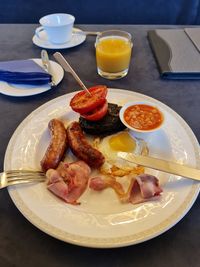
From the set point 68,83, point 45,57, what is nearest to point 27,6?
point 45,57

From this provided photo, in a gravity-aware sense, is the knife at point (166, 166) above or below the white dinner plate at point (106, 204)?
above

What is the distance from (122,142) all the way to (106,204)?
273mm

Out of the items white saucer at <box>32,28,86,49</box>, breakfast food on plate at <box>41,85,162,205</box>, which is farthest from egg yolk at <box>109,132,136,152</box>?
white saucer at <box>32,28,86,49</box>

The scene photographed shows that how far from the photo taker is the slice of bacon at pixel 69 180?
0.86 m

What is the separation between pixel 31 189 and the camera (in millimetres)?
856

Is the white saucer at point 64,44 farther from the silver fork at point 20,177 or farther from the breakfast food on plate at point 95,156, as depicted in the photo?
the silver fork at point 20,177

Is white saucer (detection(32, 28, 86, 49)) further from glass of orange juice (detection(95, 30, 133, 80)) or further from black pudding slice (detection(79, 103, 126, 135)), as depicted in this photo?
black pudding slice (detection(79, 103, 126, 135))

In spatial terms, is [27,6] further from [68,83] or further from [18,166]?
[18,166]

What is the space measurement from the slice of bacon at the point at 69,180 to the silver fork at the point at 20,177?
34 millimetres

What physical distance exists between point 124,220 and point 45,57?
3.19 ft

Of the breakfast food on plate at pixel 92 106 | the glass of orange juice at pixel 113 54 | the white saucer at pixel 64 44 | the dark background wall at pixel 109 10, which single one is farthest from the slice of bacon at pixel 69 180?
the dark background wall at pixel 109 10

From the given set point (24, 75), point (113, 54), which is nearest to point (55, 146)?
point (24, 75)

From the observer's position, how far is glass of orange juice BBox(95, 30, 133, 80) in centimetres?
139

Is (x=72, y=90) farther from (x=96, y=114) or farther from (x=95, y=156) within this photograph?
(x=95, y=156)
